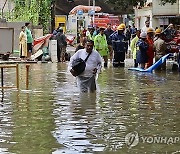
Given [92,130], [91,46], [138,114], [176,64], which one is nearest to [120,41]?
[176,64]

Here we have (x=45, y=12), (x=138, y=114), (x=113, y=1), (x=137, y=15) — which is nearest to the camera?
(x=138, y=114)

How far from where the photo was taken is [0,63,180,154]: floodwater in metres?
8.94

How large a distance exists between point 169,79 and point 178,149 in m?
11.4

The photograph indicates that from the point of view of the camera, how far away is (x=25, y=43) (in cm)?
2947

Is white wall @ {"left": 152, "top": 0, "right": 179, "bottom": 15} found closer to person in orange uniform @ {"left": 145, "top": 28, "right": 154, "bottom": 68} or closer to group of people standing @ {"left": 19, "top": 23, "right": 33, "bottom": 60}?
group of people standing @ {"left": 19, "top": 23, "right": 33, "bottom": 60}

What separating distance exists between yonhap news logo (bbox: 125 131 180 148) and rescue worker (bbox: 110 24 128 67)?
1561 cm

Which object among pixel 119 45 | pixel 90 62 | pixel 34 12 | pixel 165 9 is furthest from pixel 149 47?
pixel 165 9

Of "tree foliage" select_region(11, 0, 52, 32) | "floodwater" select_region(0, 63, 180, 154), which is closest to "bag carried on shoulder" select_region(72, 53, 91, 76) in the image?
"floodwater" select_region(0, 63, 180, 154)

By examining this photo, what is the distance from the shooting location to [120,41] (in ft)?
82.6

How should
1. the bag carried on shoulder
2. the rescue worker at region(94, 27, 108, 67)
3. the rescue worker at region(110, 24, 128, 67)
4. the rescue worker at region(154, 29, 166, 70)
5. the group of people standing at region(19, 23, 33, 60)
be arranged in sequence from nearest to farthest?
1. the bag carried on shoulder
2. the rescue worker at region(154, 29, 166, 70)
3. the rescue worker at region(110, 24, 128, 67)
4. the rescue worker at region(94, 27, 108, 67)
5. the group of people standing at region(19, 23, 33, 60)

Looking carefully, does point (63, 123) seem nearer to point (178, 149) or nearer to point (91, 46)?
point (178, 149)

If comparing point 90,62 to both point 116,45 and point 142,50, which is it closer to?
point 142,50

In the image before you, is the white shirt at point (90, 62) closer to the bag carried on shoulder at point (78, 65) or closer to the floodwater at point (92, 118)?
the bag carried on shoulder at point (78, 65)

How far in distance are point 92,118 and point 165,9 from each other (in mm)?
43991
